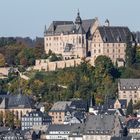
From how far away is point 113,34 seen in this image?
103125mm

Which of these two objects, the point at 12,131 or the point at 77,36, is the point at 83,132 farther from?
the point at 77,36

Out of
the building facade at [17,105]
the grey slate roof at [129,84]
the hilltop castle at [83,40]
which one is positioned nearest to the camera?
the grey slate roof at [129,84]

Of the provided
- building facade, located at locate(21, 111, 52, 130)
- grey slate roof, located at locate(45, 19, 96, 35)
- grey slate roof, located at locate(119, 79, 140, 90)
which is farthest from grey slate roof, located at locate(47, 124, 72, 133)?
grey slate roof, located at locate(45, 19, 96, 35)

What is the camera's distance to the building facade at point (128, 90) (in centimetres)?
9612

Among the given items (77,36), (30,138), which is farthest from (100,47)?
(30,138)

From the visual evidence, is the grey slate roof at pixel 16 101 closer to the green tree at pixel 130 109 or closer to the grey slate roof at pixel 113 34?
the green tree at pixel 130 109

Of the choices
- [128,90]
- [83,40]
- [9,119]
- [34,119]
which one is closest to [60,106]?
[34,119]

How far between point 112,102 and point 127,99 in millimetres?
1909

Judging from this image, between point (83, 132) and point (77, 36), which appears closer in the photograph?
point (83, 132)

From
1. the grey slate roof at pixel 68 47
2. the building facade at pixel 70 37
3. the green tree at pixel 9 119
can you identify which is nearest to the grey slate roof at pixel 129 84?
the building facade at pixel 70 37

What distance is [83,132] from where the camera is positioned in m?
86.1

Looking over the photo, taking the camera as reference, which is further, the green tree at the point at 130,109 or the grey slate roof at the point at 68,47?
the grey slate roof at the point at 68,47

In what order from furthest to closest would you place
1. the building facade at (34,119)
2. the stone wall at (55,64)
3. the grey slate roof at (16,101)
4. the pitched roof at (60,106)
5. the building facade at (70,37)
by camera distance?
1. the building facade at (70,37)
2. the stone wall at (55,64)
3. the grey slate roof at (16,101)
4. the pitched roof at (60,106)
5. the building facade at (34,119)

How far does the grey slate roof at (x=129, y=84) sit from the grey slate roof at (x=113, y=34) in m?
6.49
